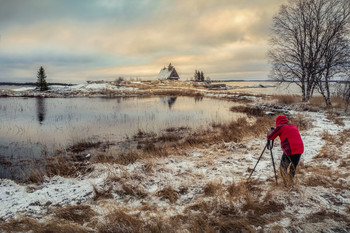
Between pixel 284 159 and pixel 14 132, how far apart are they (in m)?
14.5

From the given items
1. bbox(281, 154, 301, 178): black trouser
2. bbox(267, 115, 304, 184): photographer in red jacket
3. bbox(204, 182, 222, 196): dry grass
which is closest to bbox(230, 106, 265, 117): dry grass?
bbox(281, 154, 301, 178): black trouser

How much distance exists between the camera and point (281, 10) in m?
21.7

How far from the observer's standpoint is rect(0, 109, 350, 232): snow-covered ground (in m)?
3.85

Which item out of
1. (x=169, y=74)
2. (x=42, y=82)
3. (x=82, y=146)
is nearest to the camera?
(x=82, y=146)

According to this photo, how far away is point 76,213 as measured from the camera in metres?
4.06

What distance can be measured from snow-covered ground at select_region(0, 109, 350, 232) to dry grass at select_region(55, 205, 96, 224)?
165mm

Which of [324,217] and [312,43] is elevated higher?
[312,43]

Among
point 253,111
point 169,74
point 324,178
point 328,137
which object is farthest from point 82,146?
point 169,74

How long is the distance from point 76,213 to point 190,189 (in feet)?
9.04

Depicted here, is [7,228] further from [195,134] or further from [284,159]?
[195,134]

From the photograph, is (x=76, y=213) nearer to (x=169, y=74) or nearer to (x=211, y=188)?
(x=211, y=188)

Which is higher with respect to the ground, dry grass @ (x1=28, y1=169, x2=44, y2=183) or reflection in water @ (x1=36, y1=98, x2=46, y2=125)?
reflection in water @ (x1=36, y1=98, x2=46, y2=125)

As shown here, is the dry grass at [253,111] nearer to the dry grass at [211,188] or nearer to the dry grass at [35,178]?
the dry grass at [211,188]

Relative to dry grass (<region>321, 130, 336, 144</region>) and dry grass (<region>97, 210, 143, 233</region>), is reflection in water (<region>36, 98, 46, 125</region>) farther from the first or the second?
dry grass (<region>321, 130, 336, 144</region>)
